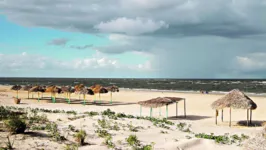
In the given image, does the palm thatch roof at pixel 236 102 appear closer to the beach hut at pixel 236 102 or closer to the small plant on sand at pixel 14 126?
the beach hut at pixel 236 102

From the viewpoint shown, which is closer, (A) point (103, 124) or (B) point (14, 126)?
(B) point (14, 126)

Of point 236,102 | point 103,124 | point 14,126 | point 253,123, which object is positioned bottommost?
point 253,123

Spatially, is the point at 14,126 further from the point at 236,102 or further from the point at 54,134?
the point at 236,102

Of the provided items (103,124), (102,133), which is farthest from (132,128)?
(102,133)

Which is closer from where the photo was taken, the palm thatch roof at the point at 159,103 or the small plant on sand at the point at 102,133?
the small plant on sand at the point at 102,133

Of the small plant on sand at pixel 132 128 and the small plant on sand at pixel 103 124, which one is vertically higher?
the small plant on sand at pixel 103 124

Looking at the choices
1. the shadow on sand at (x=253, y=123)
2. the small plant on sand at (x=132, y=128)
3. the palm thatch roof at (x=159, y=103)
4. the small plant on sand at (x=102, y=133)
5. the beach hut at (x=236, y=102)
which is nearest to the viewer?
the small plant on sand at (x=102, y=133)

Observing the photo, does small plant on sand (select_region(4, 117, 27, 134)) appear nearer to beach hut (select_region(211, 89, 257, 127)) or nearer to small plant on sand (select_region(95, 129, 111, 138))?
small plant on sand (select_region(95, 129, 111, 138))

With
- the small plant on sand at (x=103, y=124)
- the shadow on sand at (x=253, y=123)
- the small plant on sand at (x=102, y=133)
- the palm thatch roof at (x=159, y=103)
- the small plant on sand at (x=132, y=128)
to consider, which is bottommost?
the shadow on sand at (x=253, y=123)

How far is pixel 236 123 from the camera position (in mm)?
21484

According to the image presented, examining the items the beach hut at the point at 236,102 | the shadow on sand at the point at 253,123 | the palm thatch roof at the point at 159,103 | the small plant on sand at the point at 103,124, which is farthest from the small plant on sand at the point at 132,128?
the shadow on sand at the point at 253,123

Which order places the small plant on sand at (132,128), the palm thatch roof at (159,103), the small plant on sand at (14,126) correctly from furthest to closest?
the palm thatch roof at (159,103) → the small plant on sand at (132,128) → the small plant on sand at (14,126)

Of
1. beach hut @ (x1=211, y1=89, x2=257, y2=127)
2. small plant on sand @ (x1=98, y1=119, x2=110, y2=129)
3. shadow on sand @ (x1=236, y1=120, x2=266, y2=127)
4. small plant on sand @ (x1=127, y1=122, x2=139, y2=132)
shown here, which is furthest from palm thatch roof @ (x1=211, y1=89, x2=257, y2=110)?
small plant on sand @ (x1=98, y1=119, x2=110, y2=129)

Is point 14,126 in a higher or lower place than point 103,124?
higher
